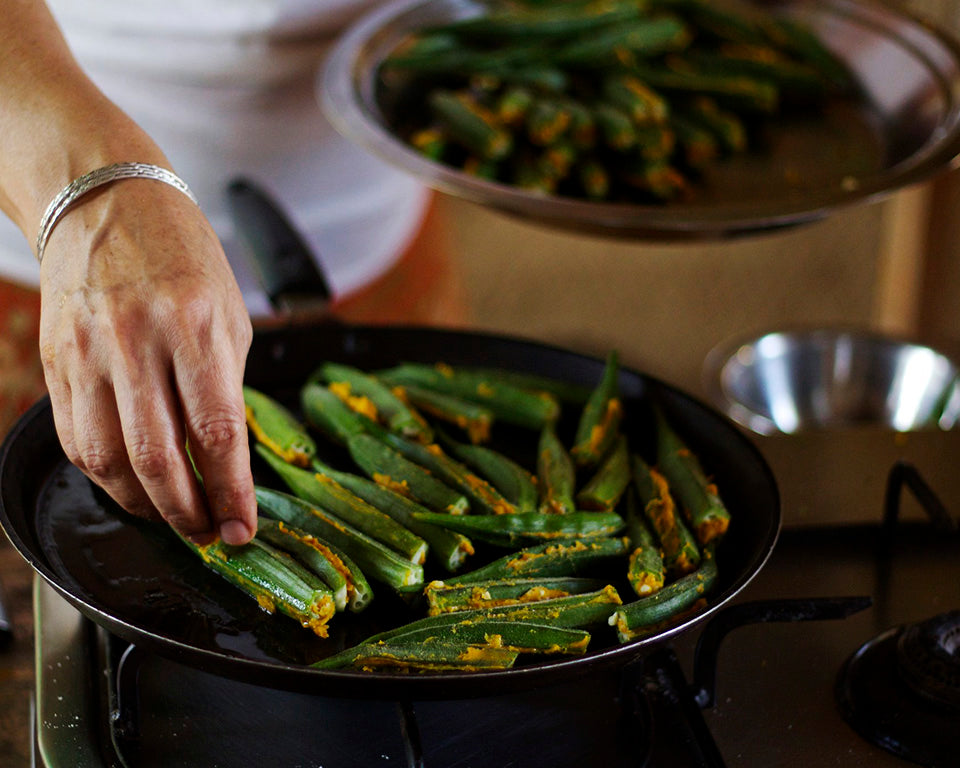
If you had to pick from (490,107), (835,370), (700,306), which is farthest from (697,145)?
(700,306)

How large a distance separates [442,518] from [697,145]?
911 millimetres

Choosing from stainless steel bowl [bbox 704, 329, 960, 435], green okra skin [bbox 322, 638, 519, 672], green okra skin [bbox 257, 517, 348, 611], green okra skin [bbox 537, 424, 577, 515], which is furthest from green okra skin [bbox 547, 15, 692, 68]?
green okra skin [bbox 322, 638, 519, 672]

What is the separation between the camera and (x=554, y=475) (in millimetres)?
1053

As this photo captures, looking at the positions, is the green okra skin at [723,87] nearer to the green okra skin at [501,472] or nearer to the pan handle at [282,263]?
the pan handle at [282,263]

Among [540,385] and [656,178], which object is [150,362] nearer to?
[540,385]

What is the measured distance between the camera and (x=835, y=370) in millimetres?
1814

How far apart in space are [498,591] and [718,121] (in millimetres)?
1032

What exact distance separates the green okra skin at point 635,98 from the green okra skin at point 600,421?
0.58m

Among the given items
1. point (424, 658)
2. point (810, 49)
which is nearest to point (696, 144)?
point (810, 49)

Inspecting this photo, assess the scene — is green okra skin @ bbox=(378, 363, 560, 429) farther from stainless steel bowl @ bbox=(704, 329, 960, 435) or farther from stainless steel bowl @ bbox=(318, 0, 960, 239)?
stainless steel bowl @ bbox=(704, 329, 960, 435)

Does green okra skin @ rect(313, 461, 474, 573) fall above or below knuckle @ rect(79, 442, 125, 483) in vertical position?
below

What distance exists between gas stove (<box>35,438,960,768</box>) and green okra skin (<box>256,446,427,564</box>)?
0.14 m

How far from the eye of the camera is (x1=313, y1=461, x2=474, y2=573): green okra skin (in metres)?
0.94

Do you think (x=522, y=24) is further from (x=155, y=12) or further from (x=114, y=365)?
(x=114, y=365)
